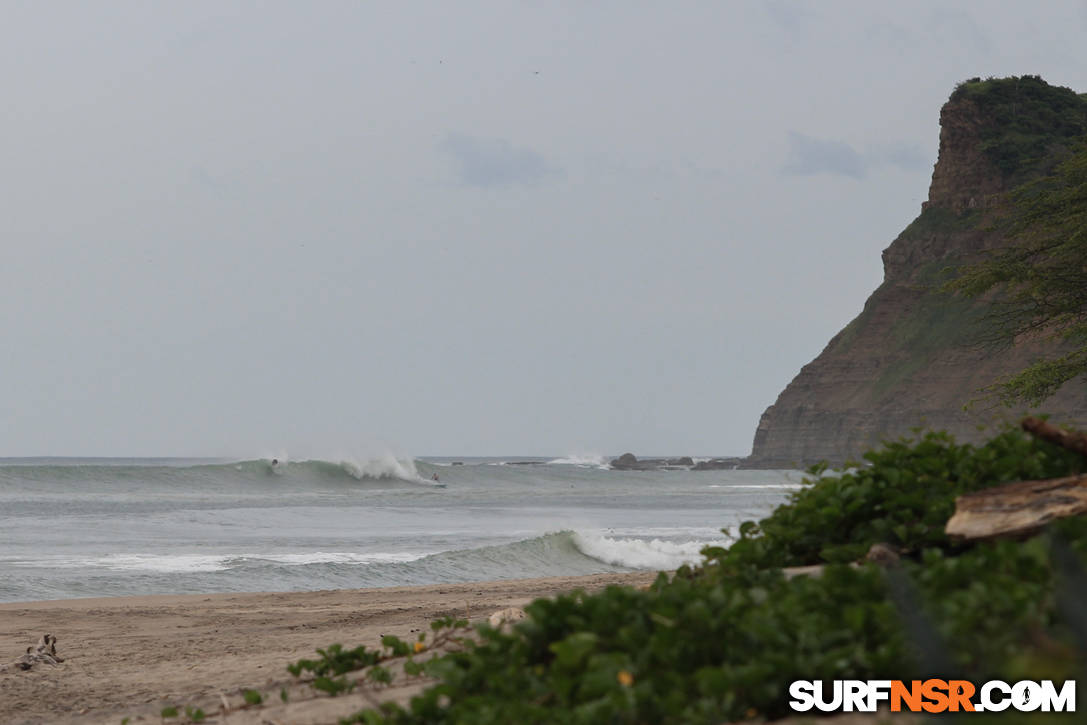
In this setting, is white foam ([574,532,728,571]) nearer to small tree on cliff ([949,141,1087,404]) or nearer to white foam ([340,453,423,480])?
small tree on cliff ([949,141,1087,404])

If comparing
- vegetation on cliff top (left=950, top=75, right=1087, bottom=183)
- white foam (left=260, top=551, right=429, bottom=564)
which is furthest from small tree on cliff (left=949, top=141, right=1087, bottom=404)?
vegetation on cliff top (left=950, top=75, right=1087, bottom=183)

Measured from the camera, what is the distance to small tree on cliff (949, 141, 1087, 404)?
1559 centimetres

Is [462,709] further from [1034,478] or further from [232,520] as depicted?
[232,520]

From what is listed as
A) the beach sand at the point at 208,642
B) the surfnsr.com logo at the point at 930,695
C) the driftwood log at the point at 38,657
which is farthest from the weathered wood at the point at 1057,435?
the driftwood log at the point at 38,657

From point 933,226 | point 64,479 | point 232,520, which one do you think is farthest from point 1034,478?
point 933,226

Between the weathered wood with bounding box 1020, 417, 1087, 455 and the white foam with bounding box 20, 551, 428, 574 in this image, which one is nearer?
the weathered wood with bounding box 1020, 417, 1087, 455

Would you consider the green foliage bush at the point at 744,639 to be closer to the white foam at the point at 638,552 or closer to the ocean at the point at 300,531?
the ocean at the point at 300,531

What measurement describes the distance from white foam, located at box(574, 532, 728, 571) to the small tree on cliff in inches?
246

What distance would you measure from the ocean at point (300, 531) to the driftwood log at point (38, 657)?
17.8ft

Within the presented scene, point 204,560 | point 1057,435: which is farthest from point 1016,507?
point 204,560

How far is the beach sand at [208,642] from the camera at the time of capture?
603cm

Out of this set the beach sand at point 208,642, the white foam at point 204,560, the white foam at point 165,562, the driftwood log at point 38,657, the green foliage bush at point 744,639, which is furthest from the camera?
the white foam at point 204,560

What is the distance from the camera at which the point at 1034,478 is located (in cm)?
502

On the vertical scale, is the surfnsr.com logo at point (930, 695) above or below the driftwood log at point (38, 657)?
above
